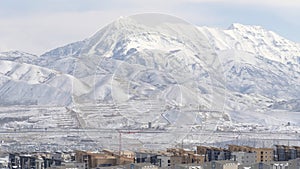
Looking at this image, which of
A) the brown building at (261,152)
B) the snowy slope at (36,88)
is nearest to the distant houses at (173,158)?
the brown building at (261,152)

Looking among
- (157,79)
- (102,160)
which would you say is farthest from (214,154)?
(157,79)

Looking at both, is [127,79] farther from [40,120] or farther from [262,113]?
[262,113]

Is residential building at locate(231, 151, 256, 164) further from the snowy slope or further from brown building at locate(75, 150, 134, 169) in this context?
the snowy slope

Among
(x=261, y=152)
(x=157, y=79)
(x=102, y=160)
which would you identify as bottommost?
(x=102, y=160)

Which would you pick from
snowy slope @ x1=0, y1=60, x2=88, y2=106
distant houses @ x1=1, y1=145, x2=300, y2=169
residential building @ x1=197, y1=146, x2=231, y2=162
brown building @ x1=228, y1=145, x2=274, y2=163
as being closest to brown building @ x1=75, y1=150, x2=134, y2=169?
distant houses @ x1=1, y1=145, x2=300, y2=169

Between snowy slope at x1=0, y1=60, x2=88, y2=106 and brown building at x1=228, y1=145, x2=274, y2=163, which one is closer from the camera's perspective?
brown building at x1=228, y1=145, x2=274, y2=163

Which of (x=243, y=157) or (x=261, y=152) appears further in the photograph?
(x=261, y=152)

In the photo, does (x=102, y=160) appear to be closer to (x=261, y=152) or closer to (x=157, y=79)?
(x=261, y=152)

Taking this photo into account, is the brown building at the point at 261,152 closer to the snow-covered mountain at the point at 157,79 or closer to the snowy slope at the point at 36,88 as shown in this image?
the snow-covered mountain at the point at 157,79
